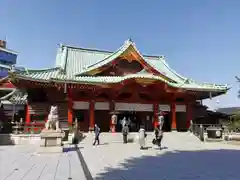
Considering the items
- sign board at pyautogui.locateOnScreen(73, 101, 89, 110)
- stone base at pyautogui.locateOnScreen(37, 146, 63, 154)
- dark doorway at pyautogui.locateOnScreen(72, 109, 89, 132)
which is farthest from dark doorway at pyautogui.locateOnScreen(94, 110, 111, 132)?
stone base at pyautogui.locateOnScreen(37, 146, 63, 154)

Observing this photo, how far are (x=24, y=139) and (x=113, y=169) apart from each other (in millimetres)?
11867

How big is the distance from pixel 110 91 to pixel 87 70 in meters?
3.25

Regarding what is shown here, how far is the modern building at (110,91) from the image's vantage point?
21859mm

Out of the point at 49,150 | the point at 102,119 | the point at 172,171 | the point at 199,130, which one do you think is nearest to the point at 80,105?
the point at 102,119

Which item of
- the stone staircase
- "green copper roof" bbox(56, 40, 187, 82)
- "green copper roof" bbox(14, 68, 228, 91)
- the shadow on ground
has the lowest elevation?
the shadow on ground

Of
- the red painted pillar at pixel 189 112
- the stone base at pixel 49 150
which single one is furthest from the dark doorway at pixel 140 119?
the stone base at pixel 49 150

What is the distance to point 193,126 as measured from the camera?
2347 centimetres

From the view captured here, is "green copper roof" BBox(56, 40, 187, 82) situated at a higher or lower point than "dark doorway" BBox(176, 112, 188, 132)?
higher

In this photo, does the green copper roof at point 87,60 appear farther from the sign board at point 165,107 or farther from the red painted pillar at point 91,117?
the sign board at point 165,107

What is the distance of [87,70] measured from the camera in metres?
24.0

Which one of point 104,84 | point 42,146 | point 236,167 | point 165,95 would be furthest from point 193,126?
point 42,146

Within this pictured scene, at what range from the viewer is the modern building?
71.7ft

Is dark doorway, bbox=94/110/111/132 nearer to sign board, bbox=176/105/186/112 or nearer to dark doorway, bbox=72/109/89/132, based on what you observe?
dark doorway, bbox=72/109/89/132

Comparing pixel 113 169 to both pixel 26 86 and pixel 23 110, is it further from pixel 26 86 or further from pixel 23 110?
pixel 23 110
